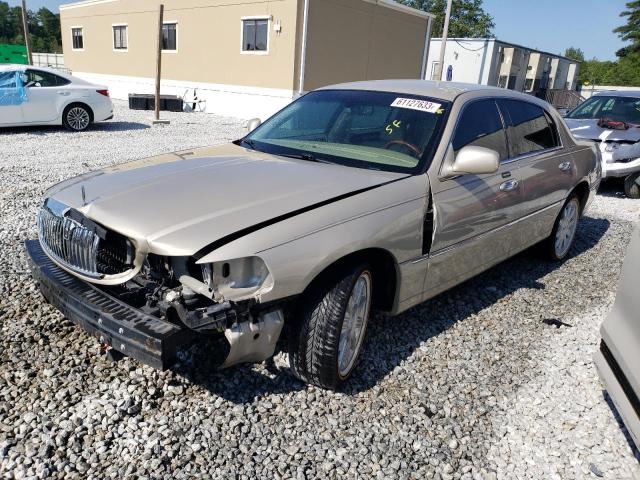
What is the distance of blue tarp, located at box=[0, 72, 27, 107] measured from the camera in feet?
36.3

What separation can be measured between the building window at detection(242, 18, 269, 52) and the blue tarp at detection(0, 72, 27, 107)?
8965 millimetres

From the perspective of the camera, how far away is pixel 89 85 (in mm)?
12422

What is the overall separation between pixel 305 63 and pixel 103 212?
52.8 ft

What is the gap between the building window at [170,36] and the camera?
833 inches

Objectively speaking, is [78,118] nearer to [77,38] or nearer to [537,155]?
[537,155]

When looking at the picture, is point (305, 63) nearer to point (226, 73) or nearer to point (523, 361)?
point (226, 73)

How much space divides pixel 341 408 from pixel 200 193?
1.41 meters

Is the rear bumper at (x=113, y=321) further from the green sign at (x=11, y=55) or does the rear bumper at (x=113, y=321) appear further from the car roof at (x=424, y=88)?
Result: the green sign at (x=11, y=55)

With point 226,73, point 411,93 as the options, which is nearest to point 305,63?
point 226,73

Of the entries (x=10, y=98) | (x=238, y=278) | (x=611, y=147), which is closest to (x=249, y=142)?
(x=238, y=278)

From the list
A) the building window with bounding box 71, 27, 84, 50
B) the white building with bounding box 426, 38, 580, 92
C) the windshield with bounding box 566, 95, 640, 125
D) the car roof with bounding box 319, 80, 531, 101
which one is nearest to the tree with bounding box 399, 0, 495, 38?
the white building with bounding box 426, 38, 580, 92

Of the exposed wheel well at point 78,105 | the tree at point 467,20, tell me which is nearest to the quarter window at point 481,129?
the exposed wheel well at point 78,105

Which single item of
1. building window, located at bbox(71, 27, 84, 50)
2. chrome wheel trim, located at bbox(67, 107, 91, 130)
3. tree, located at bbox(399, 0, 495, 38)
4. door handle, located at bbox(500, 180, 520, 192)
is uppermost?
tree, located at bbox(399, 0, 495, 38)

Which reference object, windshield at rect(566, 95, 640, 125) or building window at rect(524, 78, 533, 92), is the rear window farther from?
building window at rect(524, 78, 533, 92)
